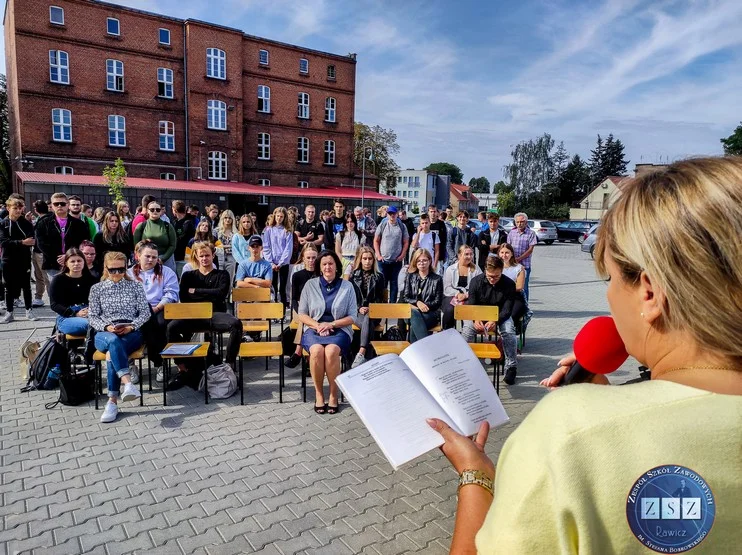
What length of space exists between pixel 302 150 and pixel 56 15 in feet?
55.9

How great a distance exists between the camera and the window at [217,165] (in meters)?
35.0

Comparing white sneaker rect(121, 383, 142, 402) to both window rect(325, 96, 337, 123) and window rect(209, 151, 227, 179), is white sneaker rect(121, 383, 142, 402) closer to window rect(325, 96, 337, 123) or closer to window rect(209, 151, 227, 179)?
window rect(209, 151, 227, 179)

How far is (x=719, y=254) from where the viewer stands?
77 cm

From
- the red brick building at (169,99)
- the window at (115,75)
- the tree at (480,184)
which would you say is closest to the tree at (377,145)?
the red brick building at (169,99)

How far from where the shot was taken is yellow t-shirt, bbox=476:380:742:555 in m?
0.73

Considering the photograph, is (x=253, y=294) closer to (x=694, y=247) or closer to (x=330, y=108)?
(x=694, y=247)

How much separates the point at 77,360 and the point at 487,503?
601 cm

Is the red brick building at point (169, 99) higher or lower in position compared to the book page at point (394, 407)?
higher

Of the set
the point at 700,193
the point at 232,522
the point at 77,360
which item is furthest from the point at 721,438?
the point at 77,360

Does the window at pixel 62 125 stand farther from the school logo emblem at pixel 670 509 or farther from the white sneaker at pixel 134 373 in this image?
the school logo emblem at pixel 670 509

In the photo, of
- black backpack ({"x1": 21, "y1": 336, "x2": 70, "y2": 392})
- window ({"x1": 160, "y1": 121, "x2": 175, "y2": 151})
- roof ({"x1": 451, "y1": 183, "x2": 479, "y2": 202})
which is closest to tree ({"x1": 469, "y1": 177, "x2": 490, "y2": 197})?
Answer: roof ({"x1": 451, "y1": 183, "x2": 479, "y2": 202})

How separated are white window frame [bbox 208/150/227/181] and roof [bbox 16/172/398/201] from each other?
22.6 inches

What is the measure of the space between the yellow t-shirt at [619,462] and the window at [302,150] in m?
40.1

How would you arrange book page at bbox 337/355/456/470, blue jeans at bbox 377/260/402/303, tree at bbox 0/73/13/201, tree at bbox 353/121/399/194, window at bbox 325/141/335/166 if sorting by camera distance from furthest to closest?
tree at bbox 353/121/399/194, tree at bbox 0/73/13/201, window at bbox 325/141/335/166, blue jeans at bbox 377/260/402/303, book page at bbox 337/355/456/470
